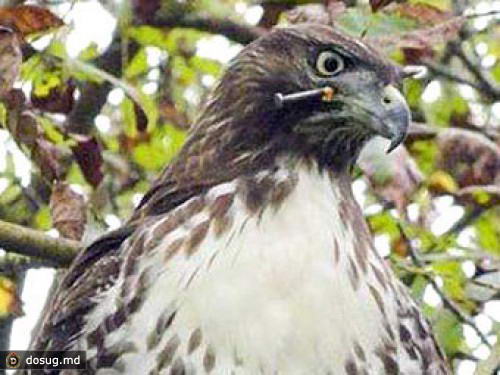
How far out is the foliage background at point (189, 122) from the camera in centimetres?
532

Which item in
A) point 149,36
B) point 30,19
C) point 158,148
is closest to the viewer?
point 30,19

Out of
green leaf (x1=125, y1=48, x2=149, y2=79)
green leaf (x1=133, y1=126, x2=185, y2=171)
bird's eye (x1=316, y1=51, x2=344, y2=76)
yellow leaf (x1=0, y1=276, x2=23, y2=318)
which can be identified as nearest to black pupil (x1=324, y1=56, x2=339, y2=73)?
bird's eye (x1=316, y1=51, x2=344, y2=76)

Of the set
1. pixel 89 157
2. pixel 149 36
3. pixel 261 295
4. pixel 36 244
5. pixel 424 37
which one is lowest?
pixel 261 295

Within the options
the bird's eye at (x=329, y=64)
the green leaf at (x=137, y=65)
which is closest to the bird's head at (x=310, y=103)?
the bird's eye at (x=329, y=64)

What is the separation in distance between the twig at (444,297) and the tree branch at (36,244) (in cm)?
87

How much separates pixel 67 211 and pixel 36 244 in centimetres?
11

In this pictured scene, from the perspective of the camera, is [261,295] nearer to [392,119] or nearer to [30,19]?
[392,119]

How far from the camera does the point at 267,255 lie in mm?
4906

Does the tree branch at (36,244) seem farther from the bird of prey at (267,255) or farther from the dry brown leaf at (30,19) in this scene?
the dry brown leaf at (30,19)

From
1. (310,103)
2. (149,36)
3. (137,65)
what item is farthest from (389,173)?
(137,65)

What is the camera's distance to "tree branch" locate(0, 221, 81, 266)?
5.24m

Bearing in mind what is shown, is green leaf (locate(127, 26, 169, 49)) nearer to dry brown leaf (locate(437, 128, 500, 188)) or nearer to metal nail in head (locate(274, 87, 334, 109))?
dry brown leaf (locate(437, 128, 500, 188))

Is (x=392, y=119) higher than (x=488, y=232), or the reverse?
(x=488, y=232)

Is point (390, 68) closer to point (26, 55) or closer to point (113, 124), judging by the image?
point (26, 55)
